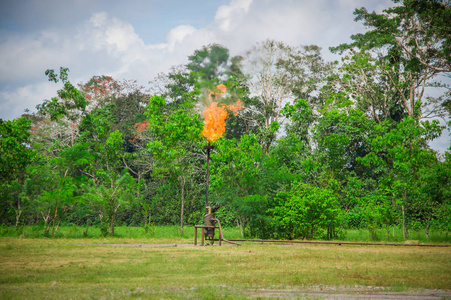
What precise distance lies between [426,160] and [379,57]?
41.6 ft

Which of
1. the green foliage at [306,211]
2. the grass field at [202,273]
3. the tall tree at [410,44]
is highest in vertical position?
the tall tree at [410,44]

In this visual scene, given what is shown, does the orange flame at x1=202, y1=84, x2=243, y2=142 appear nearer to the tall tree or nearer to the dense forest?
the dense forest

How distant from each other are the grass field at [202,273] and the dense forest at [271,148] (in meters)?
6.77

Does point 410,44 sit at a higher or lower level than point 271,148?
higher

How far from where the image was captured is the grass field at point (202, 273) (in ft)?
19.8

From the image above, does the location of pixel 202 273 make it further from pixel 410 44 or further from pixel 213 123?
pixel 410 44

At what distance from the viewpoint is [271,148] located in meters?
20.9

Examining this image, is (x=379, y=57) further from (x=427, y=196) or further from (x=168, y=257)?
(x=168, y=257)

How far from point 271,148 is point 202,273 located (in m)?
13.6

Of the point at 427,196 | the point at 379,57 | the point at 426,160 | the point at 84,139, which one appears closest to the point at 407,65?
the point at 379,57

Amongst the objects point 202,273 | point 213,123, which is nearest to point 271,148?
point 213,123

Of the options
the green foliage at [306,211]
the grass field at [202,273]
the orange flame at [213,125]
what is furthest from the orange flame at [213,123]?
the grass field at [202,273]

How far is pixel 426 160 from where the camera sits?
17156 millimetres

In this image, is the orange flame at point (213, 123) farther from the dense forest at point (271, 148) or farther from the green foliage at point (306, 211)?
the green foliage at point (306, 211)
